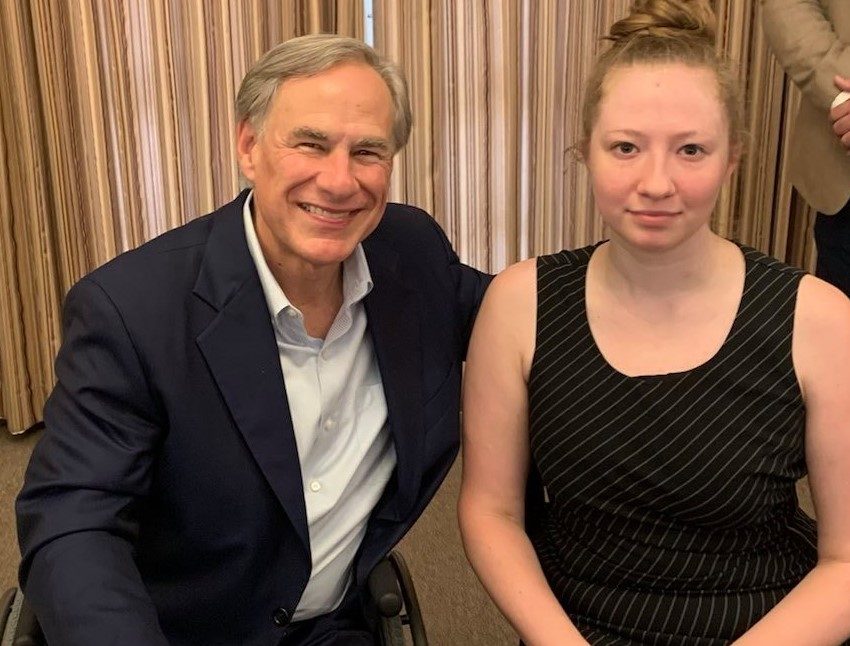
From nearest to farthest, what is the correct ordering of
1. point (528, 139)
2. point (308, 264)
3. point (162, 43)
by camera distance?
point (308, 264), point (162, 43), point (528, 139)

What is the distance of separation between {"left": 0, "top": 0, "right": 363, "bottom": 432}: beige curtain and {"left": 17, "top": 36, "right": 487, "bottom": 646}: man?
1.60 metres

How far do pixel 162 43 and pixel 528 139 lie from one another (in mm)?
1156

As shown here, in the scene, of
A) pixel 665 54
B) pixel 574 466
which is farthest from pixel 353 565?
pixel 665 54

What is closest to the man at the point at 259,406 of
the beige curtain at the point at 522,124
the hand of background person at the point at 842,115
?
the hand of background person at the point at 842,115

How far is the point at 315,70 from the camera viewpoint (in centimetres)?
128

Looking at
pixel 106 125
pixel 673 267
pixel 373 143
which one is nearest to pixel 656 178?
pixel 673 267

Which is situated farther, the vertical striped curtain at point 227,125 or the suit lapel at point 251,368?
the vertical striped curtain at point 227,125

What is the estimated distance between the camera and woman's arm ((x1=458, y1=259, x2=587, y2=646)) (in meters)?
1.37

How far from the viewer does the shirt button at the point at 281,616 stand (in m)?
1.36

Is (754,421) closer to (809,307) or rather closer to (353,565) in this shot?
(809,307)

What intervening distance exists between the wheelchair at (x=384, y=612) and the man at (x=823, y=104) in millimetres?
1389

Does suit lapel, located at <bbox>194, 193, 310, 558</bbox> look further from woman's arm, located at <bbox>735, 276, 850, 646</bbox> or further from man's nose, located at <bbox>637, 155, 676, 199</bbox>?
woman's arm, located at <bbox>735, 276, 850, 646</bbox>

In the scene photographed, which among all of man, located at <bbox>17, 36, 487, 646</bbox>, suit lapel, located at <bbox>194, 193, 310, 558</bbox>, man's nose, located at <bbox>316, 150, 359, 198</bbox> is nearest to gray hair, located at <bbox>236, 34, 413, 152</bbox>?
man, located at <bbox>17, 36, 487, 646</bbox>

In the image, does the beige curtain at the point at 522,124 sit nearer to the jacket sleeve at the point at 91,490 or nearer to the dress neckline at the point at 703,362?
the dress neckline at the point at 703,362
